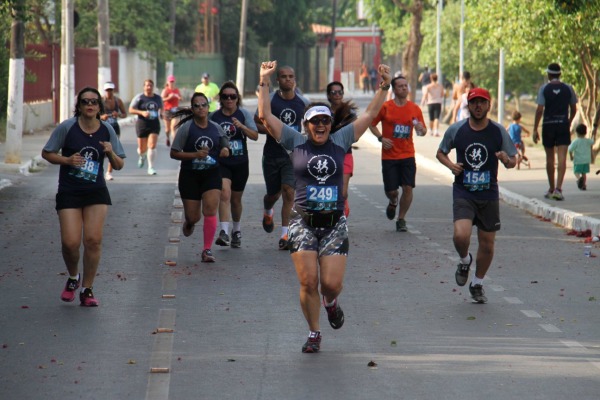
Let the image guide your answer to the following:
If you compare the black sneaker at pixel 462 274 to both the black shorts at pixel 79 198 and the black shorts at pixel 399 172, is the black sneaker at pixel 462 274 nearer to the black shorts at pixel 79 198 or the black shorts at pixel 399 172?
the black shorts at pixel 79 198

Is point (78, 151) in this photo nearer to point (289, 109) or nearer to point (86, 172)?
point (86, 172)

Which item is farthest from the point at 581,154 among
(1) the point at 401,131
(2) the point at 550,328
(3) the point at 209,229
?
(2) the point at 550,328

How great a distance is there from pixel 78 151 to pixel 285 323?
231 cm

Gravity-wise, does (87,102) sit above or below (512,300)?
above

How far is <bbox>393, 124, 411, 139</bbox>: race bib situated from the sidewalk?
2.53 meters

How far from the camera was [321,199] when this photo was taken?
8.78 m

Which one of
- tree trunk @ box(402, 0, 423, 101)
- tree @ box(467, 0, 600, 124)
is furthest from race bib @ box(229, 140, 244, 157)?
tree trunk @ box(402, 0, 423, 101)

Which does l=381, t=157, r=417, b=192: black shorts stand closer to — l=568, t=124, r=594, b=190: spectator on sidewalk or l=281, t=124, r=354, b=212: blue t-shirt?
l=568, t=124, r=594, b=190: spectator on sidewalk

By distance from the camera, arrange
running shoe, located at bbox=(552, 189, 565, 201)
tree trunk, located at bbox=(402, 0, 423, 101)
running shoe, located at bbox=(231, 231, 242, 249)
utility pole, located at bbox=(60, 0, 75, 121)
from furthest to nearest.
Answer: tree trunk, located at bbox=(402, 0, 423, 101)
utility pole, located at bbox=(60, 0, 75, 121)
running shoe, located at bbox=(552, 189, 565, 201)
running shoe, located at bbox=(231, 231, 242, 249)

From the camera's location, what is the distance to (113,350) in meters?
8.78

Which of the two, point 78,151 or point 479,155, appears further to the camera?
point 479,155

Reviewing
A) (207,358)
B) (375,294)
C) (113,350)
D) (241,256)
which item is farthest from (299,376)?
(241,256)

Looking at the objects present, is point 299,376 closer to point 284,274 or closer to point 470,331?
point 470,331

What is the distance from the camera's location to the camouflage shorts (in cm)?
875
